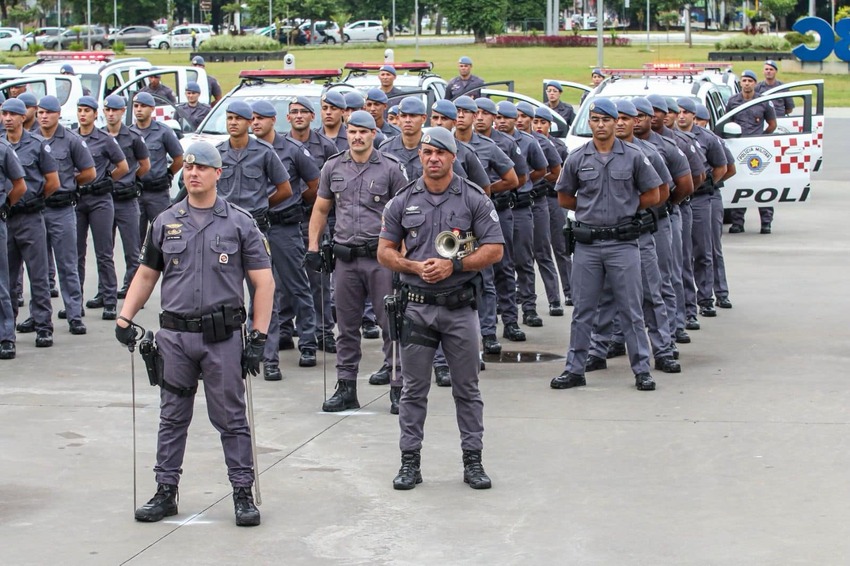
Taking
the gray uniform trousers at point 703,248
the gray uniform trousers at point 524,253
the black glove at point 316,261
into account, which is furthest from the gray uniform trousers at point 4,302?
the gray uniform trousers at point 703,248

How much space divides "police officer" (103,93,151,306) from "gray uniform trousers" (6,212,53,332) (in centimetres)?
144

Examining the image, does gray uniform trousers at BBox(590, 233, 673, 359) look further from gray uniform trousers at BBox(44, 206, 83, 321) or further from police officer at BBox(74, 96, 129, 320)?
police officer at BBox(74, 96, 129, 320)

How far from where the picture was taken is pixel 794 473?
322 inches

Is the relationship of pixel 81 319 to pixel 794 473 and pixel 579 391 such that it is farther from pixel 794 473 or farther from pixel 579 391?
pixel 794 473

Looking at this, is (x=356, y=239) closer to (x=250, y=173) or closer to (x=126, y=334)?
(x=250, y=173)

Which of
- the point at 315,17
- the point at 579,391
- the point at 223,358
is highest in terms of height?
the point at 315,17

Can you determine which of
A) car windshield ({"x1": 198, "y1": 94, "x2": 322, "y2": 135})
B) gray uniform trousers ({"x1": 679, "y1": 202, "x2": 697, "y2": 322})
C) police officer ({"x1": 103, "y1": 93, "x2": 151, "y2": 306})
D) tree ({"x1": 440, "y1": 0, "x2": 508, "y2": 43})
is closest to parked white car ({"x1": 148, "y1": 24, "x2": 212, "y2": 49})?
tree ({"x1": 440, "y1": 0, "x2": 508, "y2": 43})

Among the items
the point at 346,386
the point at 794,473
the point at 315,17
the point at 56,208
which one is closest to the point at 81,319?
the point at 56,208

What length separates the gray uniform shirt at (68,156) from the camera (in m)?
12.8

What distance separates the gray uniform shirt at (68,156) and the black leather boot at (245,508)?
20.5 feet

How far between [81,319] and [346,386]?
4.13 metres

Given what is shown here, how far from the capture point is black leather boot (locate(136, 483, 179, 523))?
7.33 meters

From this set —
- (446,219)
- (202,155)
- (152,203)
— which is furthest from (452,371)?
(152,203)

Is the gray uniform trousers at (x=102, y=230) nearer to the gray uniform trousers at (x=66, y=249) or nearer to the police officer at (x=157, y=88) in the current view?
the gray uniform trousers at (x=66, y=249)
